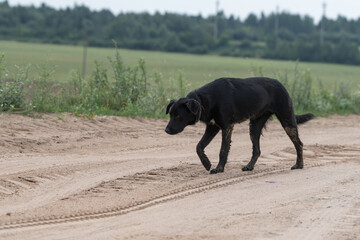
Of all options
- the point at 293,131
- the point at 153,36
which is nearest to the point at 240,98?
the point at 293,131

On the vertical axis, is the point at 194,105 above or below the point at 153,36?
above

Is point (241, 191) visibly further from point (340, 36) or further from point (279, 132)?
point (340, 36)

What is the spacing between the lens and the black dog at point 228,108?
9477 millimetres

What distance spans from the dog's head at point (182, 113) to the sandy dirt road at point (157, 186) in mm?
656

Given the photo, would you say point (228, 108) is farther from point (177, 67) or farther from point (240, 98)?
point (177, 67)

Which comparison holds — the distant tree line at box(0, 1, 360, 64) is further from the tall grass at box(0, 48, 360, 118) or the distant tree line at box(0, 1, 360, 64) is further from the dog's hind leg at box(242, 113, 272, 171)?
the dog's hind leg at box(242, 113, 272, 171)

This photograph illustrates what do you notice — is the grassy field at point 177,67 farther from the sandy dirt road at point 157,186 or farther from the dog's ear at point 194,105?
the dog's ear at point 194,105

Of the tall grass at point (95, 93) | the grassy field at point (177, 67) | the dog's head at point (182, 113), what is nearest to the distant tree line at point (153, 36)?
the grassy field at point (177, 67)

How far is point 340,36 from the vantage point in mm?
88438

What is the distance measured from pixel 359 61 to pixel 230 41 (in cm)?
2036

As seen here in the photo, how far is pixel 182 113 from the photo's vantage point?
31.0 feet

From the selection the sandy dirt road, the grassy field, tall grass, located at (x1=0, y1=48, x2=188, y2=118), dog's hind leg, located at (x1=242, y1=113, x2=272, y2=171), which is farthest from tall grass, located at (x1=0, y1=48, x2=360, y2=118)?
dog's hind leg, located at (x1=242, y1=113, x2=272, y2=171)

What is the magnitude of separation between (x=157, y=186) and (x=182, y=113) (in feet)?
4.04

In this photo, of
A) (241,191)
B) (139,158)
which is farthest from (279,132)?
(241,191)
